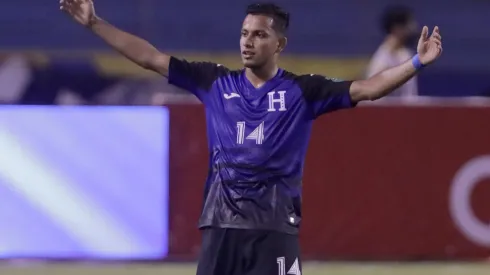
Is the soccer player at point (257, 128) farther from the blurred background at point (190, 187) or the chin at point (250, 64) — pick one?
the blurred background at point (190, 187)

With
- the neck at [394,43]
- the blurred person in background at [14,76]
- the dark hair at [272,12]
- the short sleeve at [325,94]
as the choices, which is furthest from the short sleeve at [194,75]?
the blurred person in background at [14,76]

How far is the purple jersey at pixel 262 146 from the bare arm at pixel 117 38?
36 centimetres

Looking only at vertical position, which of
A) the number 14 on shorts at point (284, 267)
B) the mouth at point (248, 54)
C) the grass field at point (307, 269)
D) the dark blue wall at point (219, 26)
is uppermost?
the dark blue wall at point (219, 26)

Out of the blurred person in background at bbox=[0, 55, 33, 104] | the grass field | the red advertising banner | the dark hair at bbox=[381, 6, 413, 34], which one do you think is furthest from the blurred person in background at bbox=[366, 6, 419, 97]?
the blurred person in background at bbox=[0, 55, 33, 104]

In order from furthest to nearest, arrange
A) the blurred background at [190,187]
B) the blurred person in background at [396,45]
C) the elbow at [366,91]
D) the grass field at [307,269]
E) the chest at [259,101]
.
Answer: the blurred person in background at [396,45], the blurred background at [190,187], the grass field at [307,269], the chest at [259,101], the elbow at [366,91]

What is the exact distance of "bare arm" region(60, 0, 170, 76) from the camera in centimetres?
564

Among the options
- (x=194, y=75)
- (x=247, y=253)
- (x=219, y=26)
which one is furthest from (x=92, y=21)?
(x=219, y=26)

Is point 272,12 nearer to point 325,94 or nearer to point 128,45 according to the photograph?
point 325,94

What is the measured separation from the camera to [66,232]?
9.82 m

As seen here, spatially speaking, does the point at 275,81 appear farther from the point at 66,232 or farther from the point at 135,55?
the point at 66,232

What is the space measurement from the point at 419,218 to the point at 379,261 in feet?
1.77

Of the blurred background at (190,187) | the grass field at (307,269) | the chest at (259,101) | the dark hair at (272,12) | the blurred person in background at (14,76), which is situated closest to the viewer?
the chest at (259,101)

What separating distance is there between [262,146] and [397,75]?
721 mm

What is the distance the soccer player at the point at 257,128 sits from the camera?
17.5 feet
